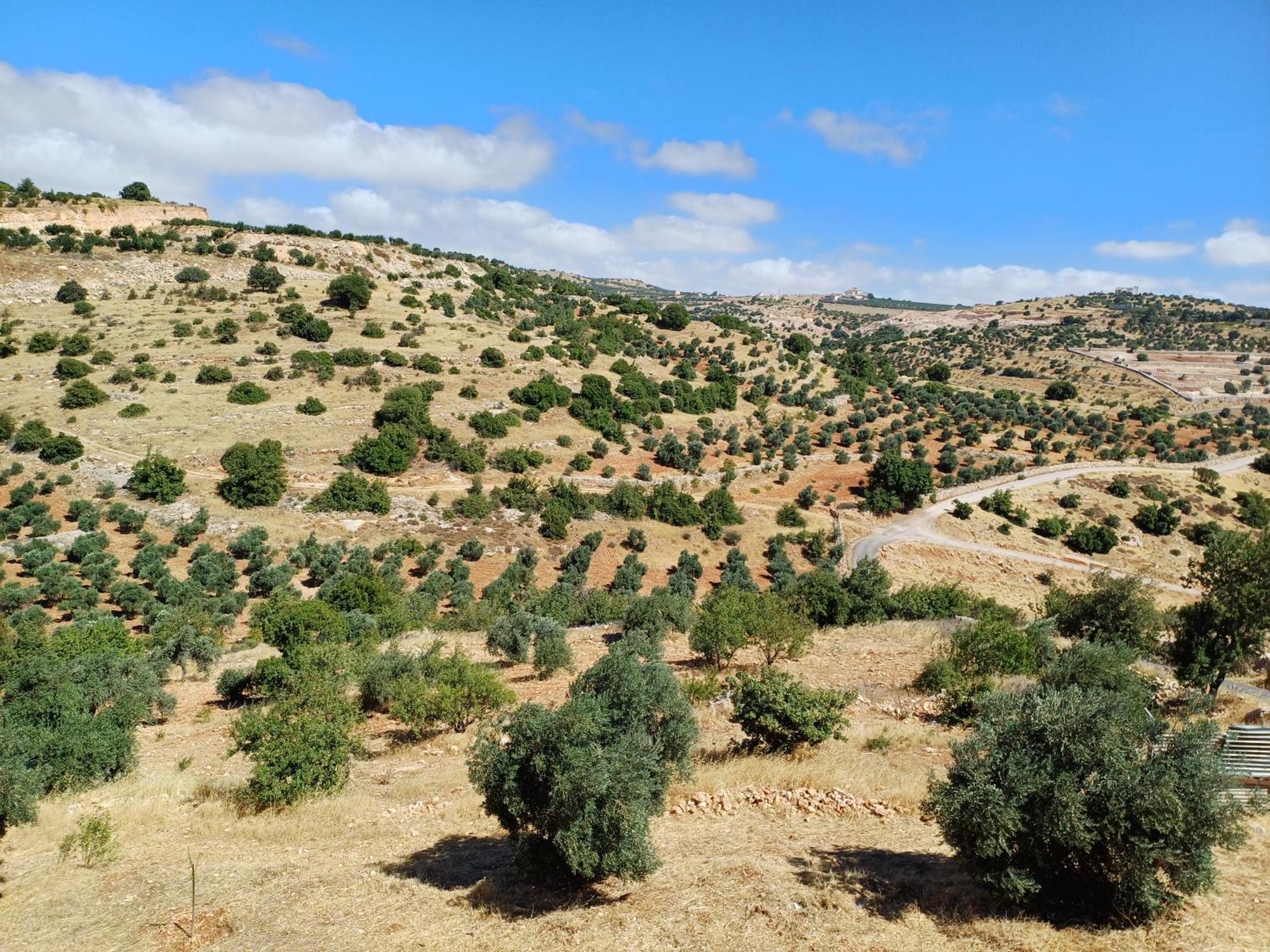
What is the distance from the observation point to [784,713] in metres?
14.8

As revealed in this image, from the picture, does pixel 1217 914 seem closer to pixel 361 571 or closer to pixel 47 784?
pixel 47 784

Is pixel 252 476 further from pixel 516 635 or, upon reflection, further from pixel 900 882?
pixel 900 882

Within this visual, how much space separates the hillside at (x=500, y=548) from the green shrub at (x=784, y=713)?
339mm

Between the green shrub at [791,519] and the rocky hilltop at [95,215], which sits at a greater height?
the rocky hilltop at [95,215]

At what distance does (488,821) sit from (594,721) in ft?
15.6

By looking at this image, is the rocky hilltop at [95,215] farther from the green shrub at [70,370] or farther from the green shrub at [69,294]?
the green shrub at [70,370]

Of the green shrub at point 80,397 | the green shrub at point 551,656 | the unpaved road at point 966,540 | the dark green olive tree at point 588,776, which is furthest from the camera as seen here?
the unpaved road at point 966,540

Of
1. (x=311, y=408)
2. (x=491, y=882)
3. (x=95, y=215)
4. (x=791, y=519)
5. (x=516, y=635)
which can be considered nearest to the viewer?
(x=491, y=882)

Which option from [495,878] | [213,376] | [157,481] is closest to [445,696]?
[495,878]

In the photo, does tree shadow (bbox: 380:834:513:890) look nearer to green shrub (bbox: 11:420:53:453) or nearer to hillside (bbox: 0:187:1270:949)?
hillside (bbox: 0:187:1270:949)

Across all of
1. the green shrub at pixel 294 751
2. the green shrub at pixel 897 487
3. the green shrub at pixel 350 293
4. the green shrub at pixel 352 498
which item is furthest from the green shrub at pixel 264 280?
the green shrub at pixel 294 751

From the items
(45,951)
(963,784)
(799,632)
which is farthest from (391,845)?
(799,632)

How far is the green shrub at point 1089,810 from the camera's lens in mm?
7719

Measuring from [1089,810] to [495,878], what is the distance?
8.31 m
